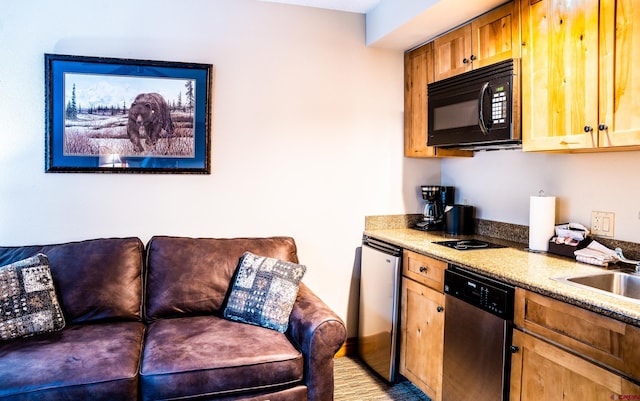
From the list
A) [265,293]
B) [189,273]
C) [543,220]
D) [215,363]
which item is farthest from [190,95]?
[543,220]

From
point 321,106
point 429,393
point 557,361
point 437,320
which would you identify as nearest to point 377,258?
point 437,320

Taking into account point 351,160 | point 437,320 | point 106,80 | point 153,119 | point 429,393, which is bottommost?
point 429,393

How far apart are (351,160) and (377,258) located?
761 mm

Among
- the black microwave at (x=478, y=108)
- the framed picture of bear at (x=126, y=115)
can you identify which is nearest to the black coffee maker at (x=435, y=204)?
the black microwave at (x=478, y=108)

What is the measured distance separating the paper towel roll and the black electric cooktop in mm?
Answer: 232

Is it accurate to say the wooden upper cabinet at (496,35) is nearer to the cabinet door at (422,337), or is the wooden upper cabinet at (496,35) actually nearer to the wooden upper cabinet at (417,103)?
the wooden upper cabinet at (417,103)

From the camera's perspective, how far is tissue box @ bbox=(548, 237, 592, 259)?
2189mm

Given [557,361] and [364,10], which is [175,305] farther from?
[364,10]

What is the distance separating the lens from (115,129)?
8.84 feet

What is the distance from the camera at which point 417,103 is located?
3.13 metres

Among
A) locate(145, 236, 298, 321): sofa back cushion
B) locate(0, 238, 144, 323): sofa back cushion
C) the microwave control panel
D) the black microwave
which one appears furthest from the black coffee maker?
locate(0, 238, 144, 323): sofa back cushion

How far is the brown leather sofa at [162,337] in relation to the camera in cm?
183

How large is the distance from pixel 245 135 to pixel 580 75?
1953 mm

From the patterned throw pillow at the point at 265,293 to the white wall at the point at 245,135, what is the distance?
21.3 inches
